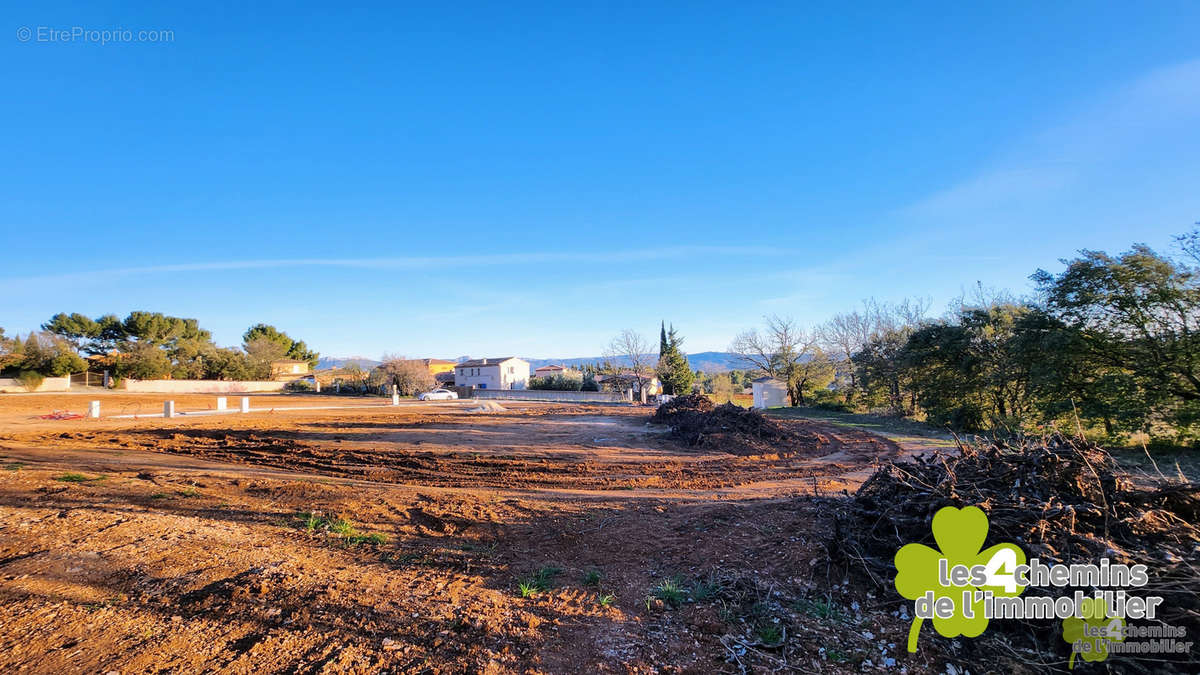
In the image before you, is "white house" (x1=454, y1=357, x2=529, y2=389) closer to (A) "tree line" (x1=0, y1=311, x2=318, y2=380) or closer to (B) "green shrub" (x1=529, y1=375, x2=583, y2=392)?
(B) "green shrub" (x1=529, y1=375, x2=583, y2=392)

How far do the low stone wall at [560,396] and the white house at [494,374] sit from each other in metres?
14.9

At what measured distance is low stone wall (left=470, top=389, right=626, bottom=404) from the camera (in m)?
41.4

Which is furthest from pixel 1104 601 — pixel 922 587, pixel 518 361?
pixel 518 361

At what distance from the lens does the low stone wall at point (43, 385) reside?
118ft

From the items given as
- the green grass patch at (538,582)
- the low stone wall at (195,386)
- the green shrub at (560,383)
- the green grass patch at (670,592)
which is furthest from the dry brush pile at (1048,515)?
the low stone wall at (195,386)

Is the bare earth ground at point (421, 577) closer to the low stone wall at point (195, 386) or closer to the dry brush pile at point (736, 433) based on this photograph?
the dry brush pile at point (736, 433)

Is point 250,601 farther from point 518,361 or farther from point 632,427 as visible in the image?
point 518,361

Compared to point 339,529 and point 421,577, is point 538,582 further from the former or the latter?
point 339,529

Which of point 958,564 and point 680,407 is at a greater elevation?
point 958,564

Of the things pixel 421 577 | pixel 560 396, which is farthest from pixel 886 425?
pixel 560 396

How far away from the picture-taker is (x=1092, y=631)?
8.95 ft

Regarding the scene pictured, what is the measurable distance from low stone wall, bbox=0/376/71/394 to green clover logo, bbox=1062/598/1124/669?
190 ft

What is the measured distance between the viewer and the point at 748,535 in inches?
205

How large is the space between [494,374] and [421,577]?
62379 mm
